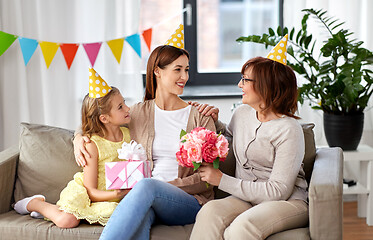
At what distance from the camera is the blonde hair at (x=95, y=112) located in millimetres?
2391

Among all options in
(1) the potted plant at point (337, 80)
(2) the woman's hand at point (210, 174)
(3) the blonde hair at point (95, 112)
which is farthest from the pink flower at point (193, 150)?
(1) the potted plant at point (337, 80)

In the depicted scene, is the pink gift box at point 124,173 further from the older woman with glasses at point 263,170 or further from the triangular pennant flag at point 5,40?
the triangular pennant flag at point 5,40

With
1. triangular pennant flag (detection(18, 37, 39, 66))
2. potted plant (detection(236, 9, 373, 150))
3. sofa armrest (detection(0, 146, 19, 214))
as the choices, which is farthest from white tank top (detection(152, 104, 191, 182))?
triangular pennant flag (detection(18, 37, 39, 66))

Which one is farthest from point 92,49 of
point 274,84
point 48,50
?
point 274,84

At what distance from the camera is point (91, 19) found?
3459 millimetres

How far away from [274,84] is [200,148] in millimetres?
453

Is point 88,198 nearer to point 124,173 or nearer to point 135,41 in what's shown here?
point 124,173

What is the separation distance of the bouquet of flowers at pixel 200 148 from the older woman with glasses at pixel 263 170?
0.12 m

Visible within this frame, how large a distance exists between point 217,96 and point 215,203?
1592 mm

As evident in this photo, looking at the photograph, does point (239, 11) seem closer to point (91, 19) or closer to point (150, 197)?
point (91, 19)

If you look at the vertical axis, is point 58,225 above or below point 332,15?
below

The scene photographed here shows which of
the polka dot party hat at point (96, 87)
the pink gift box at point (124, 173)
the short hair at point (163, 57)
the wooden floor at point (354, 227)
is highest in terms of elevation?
the short hair at point (163, 57)

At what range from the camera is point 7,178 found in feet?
8.18

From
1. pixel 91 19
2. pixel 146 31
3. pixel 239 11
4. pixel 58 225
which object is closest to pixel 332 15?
pixel 239 11
